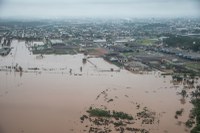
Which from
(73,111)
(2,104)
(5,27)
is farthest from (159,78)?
(5,27)

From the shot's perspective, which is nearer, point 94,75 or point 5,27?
point 94,75

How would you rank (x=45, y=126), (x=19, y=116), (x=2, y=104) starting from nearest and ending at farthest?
(x=45, y=126) → (x=19, y=116) → (x=2, y=104)

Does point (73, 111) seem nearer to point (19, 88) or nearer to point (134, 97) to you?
point (134, 97)

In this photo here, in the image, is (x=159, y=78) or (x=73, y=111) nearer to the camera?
(x=73, y=111)

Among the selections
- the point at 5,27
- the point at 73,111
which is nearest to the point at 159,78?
the point at 73,111

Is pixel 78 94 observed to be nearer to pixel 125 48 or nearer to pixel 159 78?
pixel 159 78

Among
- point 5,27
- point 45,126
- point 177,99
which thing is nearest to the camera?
point 45,126
